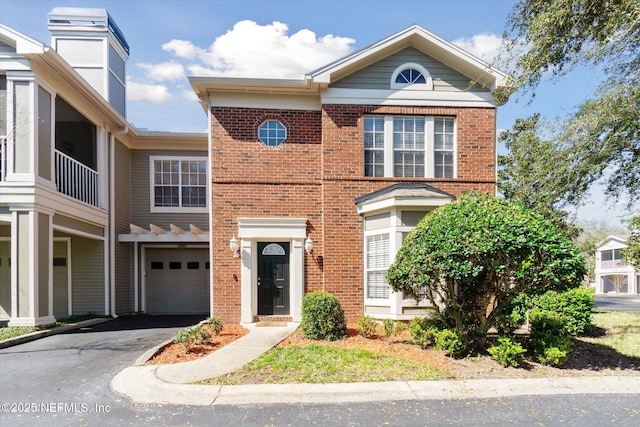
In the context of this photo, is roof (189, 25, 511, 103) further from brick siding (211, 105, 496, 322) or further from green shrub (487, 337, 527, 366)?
green shrub (487, 337, 527, 366)

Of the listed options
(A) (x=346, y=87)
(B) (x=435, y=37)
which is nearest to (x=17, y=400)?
(A) (x=346, y=87)

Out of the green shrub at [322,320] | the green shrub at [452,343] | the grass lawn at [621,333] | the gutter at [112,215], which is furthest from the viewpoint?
the gutter at [112,215]

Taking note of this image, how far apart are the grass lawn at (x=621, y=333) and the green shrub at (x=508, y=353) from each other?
2657 mm

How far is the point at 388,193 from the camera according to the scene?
32.6ft

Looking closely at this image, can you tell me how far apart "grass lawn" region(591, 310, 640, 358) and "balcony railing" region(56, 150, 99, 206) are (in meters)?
13.4

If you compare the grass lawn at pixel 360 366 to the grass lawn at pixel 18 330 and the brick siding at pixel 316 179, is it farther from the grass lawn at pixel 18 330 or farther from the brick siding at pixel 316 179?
the grass lawn at pixel 18 330

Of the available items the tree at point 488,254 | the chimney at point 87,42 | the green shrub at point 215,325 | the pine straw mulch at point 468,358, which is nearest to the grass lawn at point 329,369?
the pine straw mulch at point 468,358

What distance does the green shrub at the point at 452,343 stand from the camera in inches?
285

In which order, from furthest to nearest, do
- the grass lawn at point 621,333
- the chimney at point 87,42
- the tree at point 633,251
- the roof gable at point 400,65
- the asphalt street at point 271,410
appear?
the chimney at point 87,42, the tree at point 633,251, the roof gable at point 400,65, the grass lawn at point 621,333, the asphalt street at point 271,410

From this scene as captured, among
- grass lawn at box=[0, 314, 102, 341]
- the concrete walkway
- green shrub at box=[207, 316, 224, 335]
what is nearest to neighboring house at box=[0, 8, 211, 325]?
grass lawn at box=[0, 314, 102, 341]

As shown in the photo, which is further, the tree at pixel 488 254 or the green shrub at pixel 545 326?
the green shrub at pixel 545 326

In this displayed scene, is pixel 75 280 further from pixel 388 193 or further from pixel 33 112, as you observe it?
pixel 388 193

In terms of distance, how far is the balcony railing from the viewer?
1119 centimetres

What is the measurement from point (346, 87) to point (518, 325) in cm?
670
